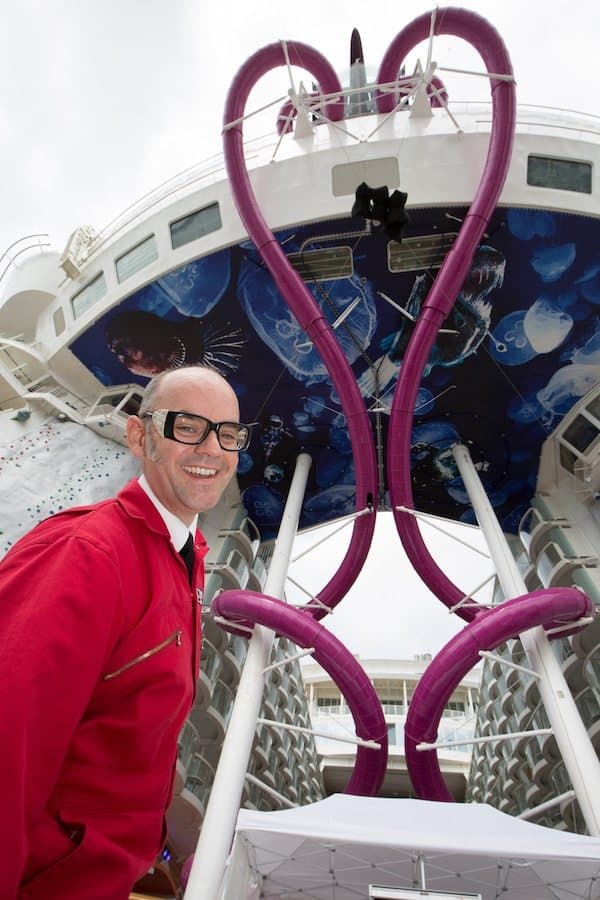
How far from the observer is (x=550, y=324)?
13.9 meters

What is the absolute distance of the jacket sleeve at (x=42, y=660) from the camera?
142 cm

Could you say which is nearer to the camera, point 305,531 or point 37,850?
point 37,850

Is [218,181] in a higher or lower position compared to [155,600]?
higher

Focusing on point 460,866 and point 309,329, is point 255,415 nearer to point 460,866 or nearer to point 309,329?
point 309,329

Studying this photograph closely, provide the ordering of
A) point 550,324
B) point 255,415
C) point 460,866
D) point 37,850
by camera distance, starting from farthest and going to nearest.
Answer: point 255,415
point 550,324
point 460,866
point 37,850

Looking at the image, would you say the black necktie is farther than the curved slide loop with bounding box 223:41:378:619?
No

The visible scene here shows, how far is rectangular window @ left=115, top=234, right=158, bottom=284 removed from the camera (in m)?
13.5

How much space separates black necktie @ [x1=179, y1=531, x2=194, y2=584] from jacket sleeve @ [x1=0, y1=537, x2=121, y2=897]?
751 mm

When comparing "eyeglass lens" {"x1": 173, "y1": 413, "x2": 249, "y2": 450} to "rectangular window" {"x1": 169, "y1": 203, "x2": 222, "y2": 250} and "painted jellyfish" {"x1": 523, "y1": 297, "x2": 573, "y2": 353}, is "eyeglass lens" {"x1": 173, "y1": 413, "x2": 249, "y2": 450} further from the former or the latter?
"painted jellyfish" {"x1": 523, "y1": 297, "x2": 573, "y2": 353}

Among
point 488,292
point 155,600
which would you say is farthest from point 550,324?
point 155,600

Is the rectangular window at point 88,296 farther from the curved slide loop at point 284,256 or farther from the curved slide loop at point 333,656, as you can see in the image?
the curved slide loop at point 333,656

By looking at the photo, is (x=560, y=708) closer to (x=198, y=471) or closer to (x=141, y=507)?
(x=198, y=471)

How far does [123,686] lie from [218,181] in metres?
13.2

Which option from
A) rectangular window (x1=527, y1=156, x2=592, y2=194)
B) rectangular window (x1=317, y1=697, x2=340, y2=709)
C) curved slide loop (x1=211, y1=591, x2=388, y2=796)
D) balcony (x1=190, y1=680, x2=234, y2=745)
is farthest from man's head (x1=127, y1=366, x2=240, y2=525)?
rectangular window (x1=317, y1=697, x2=340, y2=709)
